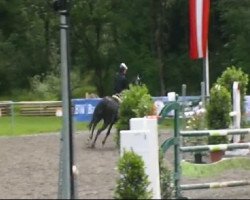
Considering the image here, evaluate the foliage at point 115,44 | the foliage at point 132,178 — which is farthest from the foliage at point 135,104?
the foliage at point 115,44

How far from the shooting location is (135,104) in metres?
15.5

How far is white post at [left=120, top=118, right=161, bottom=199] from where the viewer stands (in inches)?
397

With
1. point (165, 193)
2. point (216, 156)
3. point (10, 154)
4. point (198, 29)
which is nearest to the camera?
point (165, 193)

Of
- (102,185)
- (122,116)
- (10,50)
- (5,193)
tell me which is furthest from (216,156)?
(10,50)

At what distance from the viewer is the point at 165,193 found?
1137 centimetres

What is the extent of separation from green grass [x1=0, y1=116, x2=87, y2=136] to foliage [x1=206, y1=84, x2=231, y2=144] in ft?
34.6

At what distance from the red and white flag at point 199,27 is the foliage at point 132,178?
27.8 feet

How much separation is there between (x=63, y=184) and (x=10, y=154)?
37.1 feet

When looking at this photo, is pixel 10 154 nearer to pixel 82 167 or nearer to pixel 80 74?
pixel 82 167

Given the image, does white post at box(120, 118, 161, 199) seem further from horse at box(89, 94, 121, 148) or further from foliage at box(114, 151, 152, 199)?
horse at box(89, 94, 121, 148)

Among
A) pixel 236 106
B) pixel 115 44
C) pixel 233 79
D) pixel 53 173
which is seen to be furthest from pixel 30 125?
pixel 115 44

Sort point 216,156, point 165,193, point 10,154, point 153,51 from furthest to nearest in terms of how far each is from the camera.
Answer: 1. point 153,51
2. point 10,154
3. point 216,156
4. point 165,193

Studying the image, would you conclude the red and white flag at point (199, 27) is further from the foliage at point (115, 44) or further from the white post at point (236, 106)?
the foliage at point (115, 44)

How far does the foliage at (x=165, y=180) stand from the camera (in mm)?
11250
